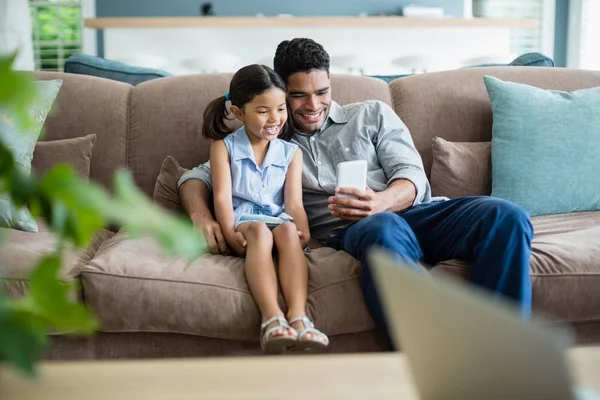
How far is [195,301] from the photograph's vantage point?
1.84 meters

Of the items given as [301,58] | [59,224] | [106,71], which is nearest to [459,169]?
[301,58]

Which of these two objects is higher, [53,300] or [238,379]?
[53,300]

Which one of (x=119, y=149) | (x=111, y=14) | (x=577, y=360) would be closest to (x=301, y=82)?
(x=119, y=149)

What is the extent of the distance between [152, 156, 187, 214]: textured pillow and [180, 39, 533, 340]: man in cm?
7

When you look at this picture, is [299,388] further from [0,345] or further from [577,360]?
[0,345]

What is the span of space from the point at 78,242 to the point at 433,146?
6.92 ft

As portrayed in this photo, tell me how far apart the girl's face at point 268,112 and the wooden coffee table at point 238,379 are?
1.17 m

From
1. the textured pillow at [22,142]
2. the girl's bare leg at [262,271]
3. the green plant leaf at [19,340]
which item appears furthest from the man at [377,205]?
the green plant leaf at [19,340]

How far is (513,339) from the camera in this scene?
1.78ft

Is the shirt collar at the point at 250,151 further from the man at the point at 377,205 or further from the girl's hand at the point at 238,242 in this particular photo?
the girl's hand at the point at 238,242

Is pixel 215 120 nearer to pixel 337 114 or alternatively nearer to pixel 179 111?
pixel 179 111

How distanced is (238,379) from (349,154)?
1390 millimetres

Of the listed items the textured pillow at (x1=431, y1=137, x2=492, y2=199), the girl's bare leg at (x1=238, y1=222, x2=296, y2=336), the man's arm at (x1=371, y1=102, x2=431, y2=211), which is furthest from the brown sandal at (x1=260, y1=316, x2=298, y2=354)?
the textured pillow at (x1=431, y1=137, x2=492, y2=199)

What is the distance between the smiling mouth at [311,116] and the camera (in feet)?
7.62
